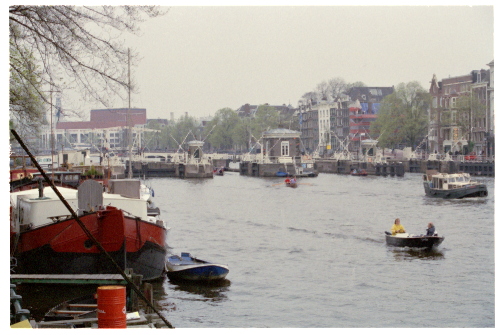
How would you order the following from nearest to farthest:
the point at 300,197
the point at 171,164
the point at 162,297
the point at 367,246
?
the point at 162,297
the point at 367,246
the point at 300,197
the point at 171,164

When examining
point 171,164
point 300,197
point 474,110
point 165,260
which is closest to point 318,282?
point 165,260

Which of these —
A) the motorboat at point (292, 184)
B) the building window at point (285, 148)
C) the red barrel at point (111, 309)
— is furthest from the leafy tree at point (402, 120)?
the red barrel at point (111, 309)

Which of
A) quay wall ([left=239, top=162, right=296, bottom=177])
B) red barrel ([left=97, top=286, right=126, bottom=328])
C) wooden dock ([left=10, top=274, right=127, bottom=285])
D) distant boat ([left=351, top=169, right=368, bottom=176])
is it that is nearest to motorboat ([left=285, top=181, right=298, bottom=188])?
A: quay wall ([left=239, top=162, right=296, bottom=177])

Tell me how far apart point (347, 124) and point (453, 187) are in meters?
15.8

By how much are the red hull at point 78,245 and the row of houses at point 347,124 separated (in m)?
1.27

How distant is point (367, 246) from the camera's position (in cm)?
1524

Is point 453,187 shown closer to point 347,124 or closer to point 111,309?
point 347,124

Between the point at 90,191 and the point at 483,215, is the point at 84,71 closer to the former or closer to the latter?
the point at 90,191

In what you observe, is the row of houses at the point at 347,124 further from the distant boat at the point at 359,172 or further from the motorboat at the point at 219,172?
the motorboat at the point at 219,172

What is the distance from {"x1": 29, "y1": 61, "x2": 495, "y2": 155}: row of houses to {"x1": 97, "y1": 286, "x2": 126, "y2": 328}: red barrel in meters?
3.55

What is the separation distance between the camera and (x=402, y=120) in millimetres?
32781

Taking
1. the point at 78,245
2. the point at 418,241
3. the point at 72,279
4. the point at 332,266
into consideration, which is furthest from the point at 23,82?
the point at 418,241
